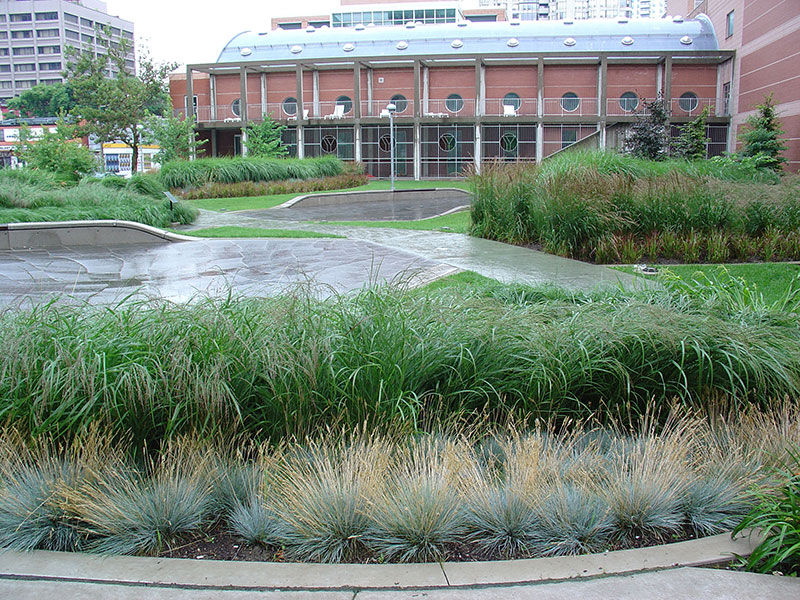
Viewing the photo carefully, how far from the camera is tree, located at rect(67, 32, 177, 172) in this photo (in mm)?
47906

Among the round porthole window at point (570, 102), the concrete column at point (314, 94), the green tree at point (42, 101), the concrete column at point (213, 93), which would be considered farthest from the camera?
the green tree at point (42, 101)

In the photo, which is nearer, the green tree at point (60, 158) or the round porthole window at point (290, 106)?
the green tree at point (60, 158)

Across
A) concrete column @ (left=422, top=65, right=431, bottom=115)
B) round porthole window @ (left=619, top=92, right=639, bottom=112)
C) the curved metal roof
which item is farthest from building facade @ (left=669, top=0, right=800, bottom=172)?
concrete column @ (left=422, top=65, right=431, bottom=115)

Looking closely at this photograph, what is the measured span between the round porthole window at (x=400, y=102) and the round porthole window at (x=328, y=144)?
16.6ft

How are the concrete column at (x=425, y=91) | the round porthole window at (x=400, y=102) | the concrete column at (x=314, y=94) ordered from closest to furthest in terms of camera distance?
the concrete column at (x=425, y=91), the round porthole window at (x=400, y=102), the concrete column at (x=314, y=94)

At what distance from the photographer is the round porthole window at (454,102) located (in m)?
51.1

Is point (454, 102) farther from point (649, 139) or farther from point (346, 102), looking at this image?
point (649, 139)

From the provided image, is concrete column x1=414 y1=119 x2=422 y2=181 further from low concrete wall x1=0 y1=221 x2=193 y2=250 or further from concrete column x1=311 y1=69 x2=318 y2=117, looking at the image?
low concrete wall x1=0 y1=221 x2=193 y2=250

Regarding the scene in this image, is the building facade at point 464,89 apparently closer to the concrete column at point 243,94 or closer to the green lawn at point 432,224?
the concrete column at point 243,94

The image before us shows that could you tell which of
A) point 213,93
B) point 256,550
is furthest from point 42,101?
point 256,550

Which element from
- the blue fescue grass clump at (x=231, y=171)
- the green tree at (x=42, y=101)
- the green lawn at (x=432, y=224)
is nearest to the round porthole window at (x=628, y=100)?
the blue fescue grass clump at (x=231, y=171)

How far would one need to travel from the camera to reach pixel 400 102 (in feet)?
169

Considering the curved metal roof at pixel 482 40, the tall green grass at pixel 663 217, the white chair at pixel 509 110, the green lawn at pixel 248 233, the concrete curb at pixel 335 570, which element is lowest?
the concrete curb at pixel 335 570

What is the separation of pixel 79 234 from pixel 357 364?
11521mm
